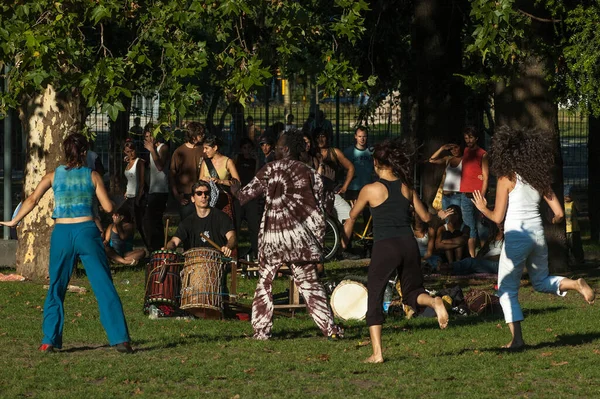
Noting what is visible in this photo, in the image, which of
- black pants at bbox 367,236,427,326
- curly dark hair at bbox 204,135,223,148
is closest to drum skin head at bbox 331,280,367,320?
black pants at bbox 367,236,427,326

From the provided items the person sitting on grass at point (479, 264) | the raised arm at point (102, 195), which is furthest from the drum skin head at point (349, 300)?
the person sitting on grass at point (479, 264)

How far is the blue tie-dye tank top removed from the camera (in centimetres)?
1041

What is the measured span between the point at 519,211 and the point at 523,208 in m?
0.04

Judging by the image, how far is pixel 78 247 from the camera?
34.1 feet

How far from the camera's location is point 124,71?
43.0ft

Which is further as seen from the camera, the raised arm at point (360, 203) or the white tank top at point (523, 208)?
the white tank top at point (523, 208)

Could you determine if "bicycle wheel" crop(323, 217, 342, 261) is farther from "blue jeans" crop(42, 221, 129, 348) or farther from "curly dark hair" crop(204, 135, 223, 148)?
"blue jeans" crop(42, 221, 129, 348)

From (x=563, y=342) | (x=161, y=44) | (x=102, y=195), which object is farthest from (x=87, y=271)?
(x=563, y=342)

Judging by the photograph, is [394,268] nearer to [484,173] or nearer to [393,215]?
[393,215]

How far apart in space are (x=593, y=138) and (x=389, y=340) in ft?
38.2

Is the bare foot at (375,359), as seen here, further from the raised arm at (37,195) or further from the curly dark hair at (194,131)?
the curly dark hair at (194,131)

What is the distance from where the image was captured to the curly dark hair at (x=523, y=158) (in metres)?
10.4

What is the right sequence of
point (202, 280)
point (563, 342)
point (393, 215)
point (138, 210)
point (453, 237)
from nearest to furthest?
point (393, 215) → point (563, 342) → point (202, 280) → point (453, 237) → point (138, 210)

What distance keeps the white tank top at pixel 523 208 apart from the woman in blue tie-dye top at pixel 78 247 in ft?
10.9
